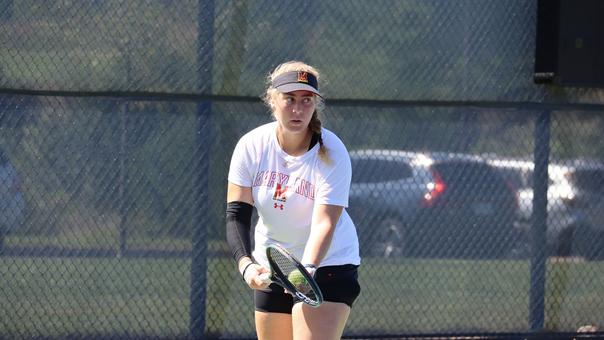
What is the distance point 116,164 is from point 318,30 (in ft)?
5.33

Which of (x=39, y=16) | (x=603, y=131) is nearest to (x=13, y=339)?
(x=39, y=16)

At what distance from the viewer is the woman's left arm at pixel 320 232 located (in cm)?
431

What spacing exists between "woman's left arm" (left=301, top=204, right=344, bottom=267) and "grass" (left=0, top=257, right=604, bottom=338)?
2.52 m

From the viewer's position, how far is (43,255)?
6.57 meters

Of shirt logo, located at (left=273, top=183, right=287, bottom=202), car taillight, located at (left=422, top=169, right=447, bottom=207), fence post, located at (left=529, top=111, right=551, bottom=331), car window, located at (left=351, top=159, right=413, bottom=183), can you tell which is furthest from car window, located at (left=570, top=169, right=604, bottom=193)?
shirt logo, located at (left=273, top=183, right=287, bottom=202)

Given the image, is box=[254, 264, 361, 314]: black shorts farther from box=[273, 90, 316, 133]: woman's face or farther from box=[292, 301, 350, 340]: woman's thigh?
box=[273, 90, 316, 133]: woman's face

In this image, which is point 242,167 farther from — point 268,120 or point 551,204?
point 551,204

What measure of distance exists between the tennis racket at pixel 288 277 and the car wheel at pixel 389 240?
2.83m

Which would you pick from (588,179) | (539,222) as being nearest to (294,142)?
(539,222)

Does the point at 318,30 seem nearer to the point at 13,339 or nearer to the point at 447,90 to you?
the point at 447,90

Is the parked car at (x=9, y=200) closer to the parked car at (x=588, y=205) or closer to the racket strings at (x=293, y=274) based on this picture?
the racket strings at (x=293, y=274)

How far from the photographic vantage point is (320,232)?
435cm

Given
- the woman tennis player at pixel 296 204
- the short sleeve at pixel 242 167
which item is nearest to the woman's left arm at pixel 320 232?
the woman tennis player at pixel 296 204

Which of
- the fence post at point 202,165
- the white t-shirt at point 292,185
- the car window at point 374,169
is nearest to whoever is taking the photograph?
the white t-shirt at point 292,185
